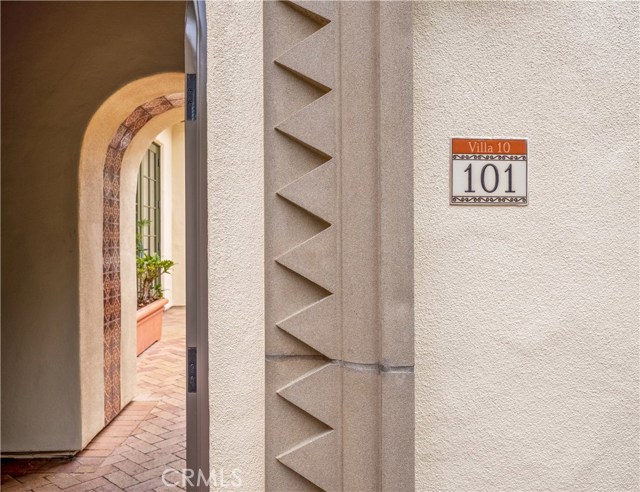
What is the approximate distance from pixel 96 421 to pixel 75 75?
258cm

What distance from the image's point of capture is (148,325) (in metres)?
6.27

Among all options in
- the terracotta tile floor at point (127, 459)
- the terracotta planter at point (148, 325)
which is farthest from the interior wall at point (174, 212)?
the terracotta tile floor at point (127, 459)

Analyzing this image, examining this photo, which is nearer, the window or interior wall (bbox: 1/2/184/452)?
interior wall (bbox: 1/2/184/452)

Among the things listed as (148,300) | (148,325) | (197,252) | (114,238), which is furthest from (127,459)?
(148,300)

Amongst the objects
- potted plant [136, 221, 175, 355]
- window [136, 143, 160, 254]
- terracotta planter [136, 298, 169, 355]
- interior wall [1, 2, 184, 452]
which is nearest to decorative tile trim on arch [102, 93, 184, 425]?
interior wall [1, 2, 184, 452]

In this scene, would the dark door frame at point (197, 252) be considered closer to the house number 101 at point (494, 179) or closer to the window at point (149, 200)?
the house number 101 at point (494, 179)

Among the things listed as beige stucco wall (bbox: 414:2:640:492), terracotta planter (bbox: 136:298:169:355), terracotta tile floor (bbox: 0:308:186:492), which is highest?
beige stucco wall (bbox: 414:2:640:492)

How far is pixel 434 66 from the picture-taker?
1.66m

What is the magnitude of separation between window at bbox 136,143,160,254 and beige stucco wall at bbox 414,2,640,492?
6743mm

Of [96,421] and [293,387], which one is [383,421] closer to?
[293,387]

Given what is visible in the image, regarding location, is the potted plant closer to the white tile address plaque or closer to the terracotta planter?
the terracotta planter

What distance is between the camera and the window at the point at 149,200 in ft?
26.3

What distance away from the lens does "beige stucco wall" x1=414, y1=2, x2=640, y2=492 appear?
166 centimetres

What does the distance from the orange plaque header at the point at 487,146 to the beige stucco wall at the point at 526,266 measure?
0.03 metres
